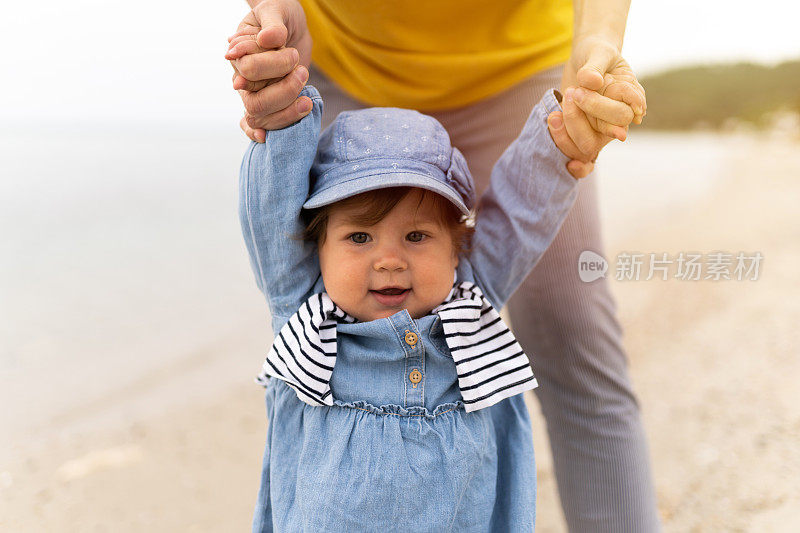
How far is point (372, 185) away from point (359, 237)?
0.09 metres

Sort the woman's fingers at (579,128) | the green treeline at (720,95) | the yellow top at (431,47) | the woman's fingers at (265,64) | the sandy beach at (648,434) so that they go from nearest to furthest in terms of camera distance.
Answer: the woman's fingers at (265,64) → the woman's fingers at (579,128) → the yellow top at (431,47) → the sandy beach at (648,434) → the green treeline at (720,95)

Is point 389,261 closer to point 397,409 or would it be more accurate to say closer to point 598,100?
point 397,409

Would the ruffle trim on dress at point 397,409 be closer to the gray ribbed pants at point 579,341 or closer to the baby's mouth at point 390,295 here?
the baby's mouth at point 390,295

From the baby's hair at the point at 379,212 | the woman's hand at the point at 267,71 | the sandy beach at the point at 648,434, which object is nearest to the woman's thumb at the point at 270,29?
the woman's hand at the point at 267,71

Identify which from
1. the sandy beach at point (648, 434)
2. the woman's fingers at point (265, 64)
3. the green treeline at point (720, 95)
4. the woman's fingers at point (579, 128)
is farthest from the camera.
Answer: the green treeline at point (720, 95)

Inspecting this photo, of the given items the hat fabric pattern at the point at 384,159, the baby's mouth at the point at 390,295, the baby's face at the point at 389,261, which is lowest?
the baby's mouth at the point at 390,295

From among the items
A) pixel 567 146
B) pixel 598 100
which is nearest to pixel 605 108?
pixel 598 100

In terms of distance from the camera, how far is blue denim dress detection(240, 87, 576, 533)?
990 mm

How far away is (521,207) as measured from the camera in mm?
1097

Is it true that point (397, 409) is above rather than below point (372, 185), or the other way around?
below

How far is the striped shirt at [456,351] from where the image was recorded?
1010 mm

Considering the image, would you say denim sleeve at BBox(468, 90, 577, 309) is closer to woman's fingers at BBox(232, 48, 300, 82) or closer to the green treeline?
woman's fingers at BBox(232, 48, 300, 82)

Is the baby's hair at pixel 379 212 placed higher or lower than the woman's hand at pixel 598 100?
lower

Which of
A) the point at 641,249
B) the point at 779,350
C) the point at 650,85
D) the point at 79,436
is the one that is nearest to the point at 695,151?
the point at 650,85
